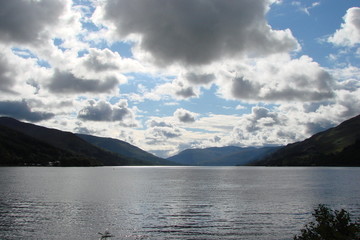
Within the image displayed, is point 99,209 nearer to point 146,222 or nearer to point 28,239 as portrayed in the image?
point 146,222

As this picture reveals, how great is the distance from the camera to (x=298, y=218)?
68312mm

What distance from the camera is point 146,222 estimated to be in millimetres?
64625

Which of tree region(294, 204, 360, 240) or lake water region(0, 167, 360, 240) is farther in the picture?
lake water region(0, 167, 360, 240)

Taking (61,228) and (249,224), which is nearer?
(61,228)

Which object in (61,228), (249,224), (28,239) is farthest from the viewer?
(249,224)

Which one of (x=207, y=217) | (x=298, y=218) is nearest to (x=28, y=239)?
(x=207, y=217)

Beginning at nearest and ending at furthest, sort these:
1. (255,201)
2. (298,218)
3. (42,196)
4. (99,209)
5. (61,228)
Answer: (61,228) → (298,218) → (99,209) → (255,201) → (42,196)

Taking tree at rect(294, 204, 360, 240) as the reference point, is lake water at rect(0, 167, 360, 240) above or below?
below

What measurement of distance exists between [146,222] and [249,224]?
20991mm

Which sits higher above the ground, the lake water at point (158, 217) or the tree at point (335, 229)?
the tree at point (335, 229)

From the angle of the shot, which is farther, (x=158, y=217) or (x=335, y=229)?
(x=158, y=217)

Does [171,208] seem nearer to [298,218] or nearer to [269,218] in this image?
[269,218]

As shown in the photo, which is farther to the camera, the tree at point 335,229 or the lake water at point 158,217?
the lake water at point 158,217

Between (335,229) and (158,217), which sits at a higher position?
(335,229)
